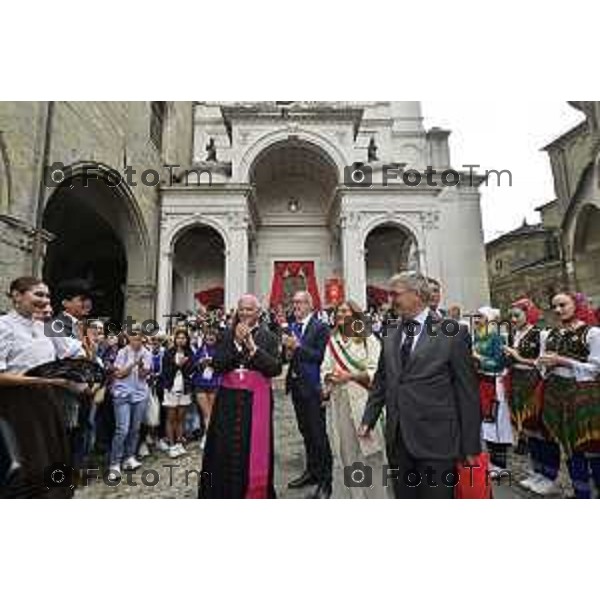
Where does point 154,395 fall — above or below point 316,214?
below

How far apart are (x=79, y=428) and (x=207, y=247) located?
9913mm

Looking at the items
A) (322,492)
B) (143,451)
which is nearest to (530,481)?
(322,492)

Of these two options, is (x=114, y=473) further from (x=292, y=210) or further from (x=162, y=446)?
(x=292, y=210)

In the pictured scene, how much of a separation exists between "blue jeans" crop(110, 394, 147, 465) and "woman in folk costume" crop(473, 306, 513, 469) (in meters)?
2.91

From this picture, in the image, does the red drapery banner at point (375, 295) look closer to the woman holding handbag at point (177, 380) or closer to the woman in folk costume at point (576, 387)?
the woman holding handbag at point (177, 380)

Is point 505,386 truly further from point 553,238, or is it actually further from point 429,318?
point 553,238

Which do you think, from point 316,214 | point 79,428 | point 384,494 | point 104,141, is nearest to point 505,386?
point 384,494

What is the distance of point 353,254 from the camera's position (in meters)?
11.0

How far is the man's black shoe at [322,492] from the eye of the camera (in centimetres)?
310

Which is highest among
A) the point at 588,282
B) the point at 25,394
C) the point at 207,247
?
the point at 207,247

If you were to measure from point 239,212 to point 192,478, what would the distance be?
830cm

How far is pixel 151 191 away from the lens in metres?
10.5

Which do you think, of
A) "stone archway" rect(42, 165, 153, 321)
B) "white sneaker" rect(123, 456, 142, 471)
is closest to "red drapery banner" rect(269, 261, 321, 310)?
"stone archway" rect(42, 165, 153, 321)

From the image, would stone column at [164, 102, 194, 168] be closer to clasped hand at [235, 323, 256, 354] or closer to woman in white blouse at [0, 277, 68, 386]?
woman in white blouse at [0, 277, 68, 386]
